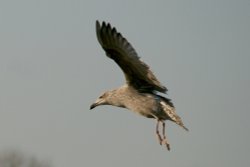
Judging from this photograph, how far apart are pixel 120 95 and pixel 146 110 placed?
3.37ft

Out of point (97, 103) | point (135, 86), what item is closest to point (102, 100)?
point (97, 103)

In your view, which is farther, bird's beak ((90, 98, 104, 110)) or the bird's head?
bird's beak ((90, 98, 104, 110))

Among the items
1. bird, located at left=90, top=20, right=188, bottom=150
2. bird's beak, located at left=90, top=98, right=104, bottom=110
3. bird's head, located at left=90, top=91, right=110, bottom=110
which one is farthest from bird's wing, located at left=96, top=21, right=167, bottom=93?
bird's beak, located at left=90, top=98, right=104, bottom=110

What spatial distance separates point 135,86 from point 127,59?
1.15 meters

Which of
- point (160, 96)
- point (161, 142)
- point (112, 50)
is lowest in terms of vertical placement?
point (161, 142)

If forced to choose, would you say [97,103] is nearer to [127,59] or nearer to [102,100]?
[102,100]

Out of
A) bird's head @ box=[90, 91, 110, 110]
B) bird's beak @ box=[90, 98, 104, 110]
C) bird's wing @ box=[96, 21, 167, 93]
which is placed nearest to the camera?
bird's wing @ box=[96, 21, 167, 93]

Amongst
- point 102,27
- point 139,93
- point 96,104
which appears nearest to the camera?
point 102,27

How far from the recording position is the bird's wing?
1602 centimetres

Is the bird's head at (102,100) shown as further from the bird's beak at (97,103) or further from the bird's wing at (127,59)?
the bird's wing at (127,59)

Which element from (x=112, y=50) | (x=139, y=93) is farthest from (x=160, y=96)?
(x=112, y=50)

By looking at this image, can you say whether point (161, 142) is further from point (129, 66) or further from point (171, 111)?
point (129, 66)

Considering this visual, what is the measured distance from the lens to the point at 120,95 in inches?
686

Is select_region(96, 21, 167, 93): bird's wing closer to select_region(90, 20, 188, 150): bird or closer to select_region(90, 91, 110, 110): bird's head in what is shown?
select_region(90, 20, 188, 150): bird
